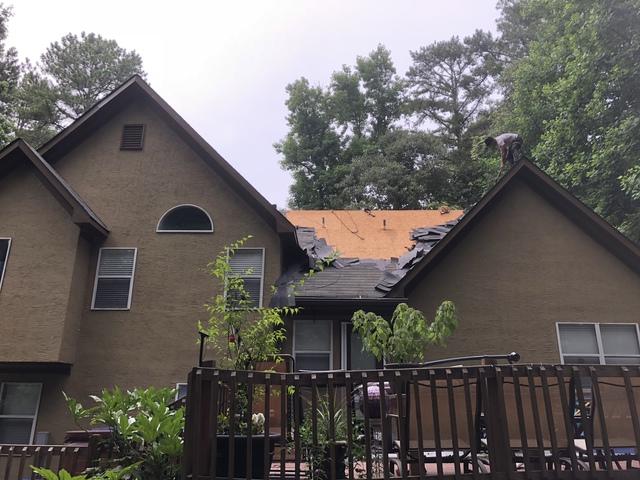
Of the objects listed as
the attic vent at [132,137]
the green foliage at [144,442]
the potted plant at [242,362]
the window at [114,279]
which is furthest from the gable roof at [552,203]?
the attic vent at [132,137]

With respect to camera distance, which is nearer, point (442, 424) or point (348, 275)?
point (442, 424)

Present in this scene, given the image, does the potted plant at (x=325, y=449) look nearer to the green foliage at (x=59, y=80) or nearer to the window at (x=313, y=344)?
the window at (x=313, y=344)

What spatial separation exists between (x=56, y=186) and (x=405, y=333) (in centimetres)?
706

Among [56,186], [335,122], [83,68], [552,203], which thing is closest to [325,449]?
[552,203]

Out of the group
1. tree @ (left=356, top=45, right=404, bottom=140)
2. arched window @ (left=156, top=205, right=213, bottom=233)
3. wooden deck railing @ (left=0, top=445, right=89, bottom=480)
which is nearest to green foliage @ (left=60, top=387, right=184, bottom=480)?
wooden deck railing @ (left=0, top=445, right=89, bottom=480)

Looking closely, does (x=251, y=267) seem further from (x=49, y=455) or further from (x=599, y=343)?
(x=599, y=343)

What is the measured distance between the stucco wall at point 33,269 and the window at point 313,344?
13.6ft

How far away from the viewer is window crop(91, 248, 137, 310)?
979 cm

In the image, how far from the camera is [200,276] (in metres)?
9.92

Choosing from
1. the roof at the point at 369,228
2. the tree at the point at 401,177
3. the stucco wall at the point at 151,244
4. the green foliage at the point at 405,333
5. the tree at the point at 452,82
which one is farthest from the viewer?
the tree at the point at 452,82

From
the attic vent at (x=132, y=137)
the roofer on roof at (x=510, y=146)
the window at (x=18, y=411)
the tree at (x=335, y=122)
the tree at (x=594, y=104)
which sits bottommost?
the window at (x=18, y=411)

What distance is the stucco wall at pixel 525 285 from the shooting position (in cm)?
905

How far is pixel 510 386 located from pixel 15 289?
27.9 ft

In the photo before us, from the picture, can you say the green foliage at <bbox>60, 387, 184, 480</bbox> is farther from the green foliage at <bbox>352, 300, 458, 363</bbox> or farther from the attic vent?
the attic vent
